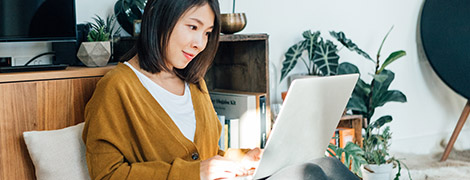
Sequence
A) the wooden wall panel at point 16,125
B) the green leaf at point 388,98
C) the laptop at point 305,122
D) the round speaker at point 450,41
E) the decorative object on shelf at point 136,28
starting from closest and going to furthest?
1. the laptop at point 305,122
2. the wooden wall panel at point 16,125
3. the decorative object on shelf at point 136,28
4. the green leaf at point 388,98
5. the round speaker at point 450,41

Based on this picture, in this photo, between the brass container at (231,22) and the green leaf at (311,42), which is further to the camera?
the green leaf at (311,42)

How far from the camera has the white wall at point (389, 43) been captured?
273 cm

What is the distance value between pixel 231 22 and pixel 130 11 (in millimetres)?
384

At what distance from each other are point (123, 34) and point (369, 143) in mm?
1230

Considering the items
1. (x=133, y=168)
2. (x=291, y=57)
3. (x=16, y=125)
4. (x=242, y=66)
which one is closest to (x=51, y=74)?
(x=16, y=125)

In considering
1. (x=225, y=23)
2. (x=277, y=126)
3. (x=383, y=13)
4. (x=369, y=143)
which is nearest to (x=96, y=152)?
(x=277, y=126)

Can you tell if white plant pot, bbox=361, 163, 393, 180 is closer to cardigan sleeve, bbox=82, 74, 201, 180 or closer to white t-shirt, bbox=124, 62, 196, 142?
white t-shirt, bbox=124, 62, 196, 142

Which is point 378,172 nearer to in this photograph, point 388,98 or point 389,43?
point 388,98

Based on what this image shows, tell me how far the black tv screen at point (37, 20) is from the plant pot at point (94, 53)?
0.13 meters

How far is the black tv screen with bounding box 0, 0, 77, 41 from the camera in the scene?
5.26 feet

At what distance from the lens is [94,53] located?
1.64 m

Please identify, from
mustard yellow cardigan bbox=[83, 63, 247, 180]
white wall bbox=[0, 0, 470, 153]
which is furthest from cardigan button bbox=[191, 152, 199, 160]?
white wall bbox=[0, 0, 470, 153]

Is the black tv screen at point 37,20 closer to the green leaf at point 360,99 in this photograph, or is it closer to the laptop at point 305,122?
the laptop at point 305,122

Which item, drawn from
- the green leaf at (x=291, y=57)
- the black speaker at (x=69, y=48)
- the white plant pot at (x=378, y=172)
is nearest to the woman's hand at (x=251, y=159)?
the black speaker at (x=69, y=48)
